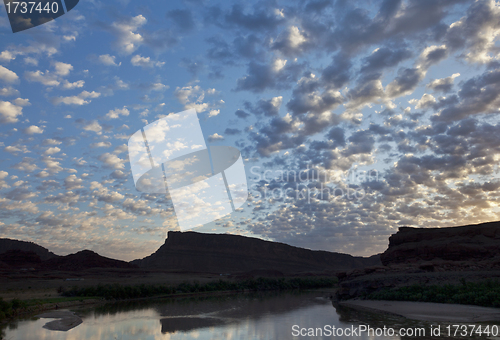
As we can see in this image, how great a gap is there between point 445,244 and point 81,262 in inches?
3513

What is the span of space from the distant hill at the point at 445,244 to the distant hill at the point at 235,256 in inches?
2826

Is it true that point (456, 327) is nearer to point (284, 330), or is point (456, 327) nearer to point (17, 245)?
point (284, 330)

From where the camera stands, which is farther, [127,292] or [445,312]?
[127,292]

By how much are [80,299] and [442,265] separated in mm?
39070

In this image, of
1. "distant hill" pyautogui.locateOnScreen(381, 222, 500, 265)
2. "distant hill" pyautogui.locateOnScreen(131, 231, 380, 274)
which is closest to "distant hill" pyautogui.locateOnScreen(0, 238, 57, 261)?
"distant hill" pyautogui.locateOnScreen(131, 231, 380, 274)

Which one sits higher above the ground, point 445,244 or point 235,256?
point 445,244

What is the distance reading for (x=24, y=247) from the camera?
134m

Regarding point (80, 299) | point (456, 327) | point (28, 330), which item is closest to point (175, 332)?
point (28, 330)

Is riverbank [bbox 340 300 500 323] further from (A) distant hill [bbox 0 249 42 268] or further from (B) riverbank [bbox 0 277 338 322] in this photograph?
(A) distant hill [bbox 0 249 42 268]

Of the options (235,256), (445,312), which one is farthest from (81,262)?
(445,312)

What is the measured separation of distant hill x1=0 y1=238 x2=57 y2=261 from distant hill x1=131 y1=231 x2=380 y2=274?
39.0 meters

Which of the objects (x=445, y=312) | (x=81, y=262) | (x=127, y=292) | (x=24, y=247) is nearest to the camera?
(x=445, y=312)

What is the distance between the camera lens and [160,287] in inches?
1889

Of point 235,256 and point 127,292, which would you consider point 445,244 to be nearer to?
point 127,292
